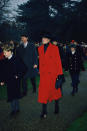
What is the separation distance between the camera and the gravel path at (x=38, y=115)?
4321 millimetres

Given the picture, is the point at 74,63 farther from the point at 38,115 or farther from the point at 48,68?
the point at 38,115

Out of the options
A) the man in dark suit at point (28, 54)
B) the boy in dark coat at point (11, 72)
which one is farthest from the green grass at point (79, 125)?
the man in dark suit at point (28, 54)

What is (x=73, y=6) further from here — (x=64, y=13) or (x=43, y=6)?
(x=43, y=6)

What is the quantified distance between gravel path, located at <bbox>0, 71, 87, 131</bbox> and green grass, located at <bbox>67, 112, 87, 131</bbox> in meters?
0.12

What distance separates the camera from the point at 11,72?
15.9 feet

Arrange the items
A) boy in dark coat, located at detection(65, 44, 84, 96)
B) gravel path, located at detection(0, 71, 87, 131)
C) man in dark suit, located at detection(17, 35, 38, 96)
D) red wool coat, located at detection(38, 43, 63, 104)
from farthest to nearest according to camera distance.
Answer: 1. boy in dark coat, located at detection(65, 44, 84, 96)
2. man in dark suit, located at detection(17, 35, 38, 96)
3. red wool coat, located at detection(38, 43, 63, 104)
4. gravel path, located at detection(0, 71, 87, 131)

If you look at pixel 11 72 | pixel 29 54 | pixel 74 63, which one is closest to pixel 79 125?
pixel 11 72

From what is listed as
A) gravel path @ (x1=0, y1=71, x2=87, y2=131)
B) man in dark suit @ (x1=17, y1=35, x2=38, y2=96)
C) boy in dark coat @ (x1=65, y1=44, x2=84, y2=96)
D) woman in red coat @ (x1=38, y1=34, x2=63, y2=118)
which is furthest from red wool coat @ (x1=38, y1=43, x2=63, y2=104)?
boy in dark coat @ (x1=65, y1=44, x2=84, y2=96)

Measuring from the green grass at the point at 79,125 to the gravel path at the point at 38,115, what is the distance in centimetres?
12

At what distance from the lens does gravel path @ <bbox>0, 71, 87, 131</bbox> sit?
4321mm

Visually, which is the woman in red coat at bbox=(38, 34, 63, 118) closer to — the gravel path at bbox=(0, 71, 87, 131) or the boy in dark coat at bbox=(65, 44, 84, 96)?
the gravel path at bbox=(0, 71, 87, 131)

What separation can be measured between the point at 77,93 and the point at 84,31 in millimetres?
23752

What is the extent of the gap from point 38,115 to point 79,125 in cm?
112

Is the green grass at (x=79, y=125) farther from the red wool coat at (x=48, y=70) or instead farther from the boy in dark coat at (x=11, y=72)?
the boy in dark coat at (x=11, y=72)
